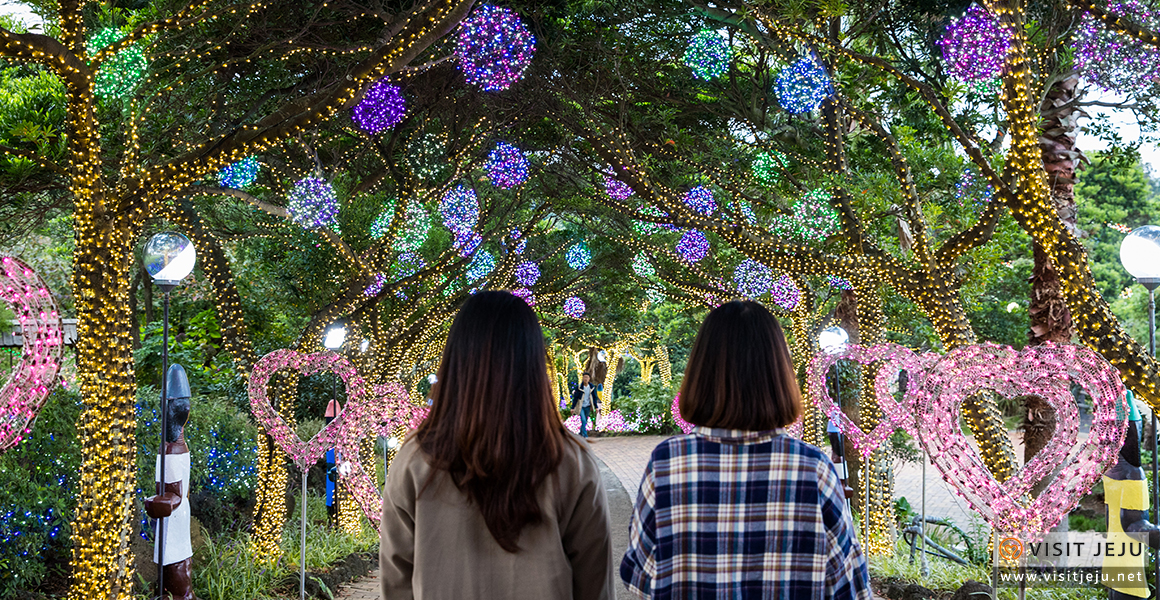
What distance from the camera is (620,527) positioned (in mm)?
11289

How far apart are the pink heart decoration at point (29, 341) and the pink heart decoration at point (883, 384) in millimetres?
5405

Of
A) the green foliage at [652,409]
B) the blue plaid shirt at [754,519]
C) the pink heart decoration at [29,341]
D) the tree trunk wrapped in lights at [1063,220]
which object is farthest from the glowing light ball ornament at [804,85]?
the green foliage at [652,409]

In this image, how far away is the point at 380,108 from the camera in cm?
844

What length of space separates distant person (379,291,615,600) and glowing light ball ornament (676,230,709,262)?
34.2ft

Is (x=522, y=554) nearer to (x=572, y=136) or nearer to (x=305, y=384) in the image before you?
(x=572, y=136)

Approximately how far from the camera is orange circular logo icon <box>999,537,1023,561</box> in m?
5.21

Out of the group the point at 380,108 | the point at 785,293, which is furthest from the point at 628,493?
the point at 380,108

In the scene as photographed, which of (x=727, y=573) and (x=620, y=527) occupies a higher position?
(x=727, y=573)

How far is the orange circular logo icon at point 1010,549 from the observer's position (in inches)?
205

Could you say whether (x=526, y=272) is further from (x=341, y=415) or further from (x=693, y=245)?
(x=341, y=415)

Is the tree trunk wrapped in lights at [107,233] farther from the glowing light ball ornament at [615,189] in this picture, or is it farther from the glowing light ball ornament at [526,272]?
the glowing light ball ornament at [526,272]

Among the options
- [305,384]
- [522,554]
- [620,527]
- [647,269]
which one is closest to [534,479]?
[522,554]

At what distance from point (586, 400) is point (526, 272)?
17.0 m

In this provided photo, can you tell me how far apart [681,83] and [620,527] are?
6062 mm
